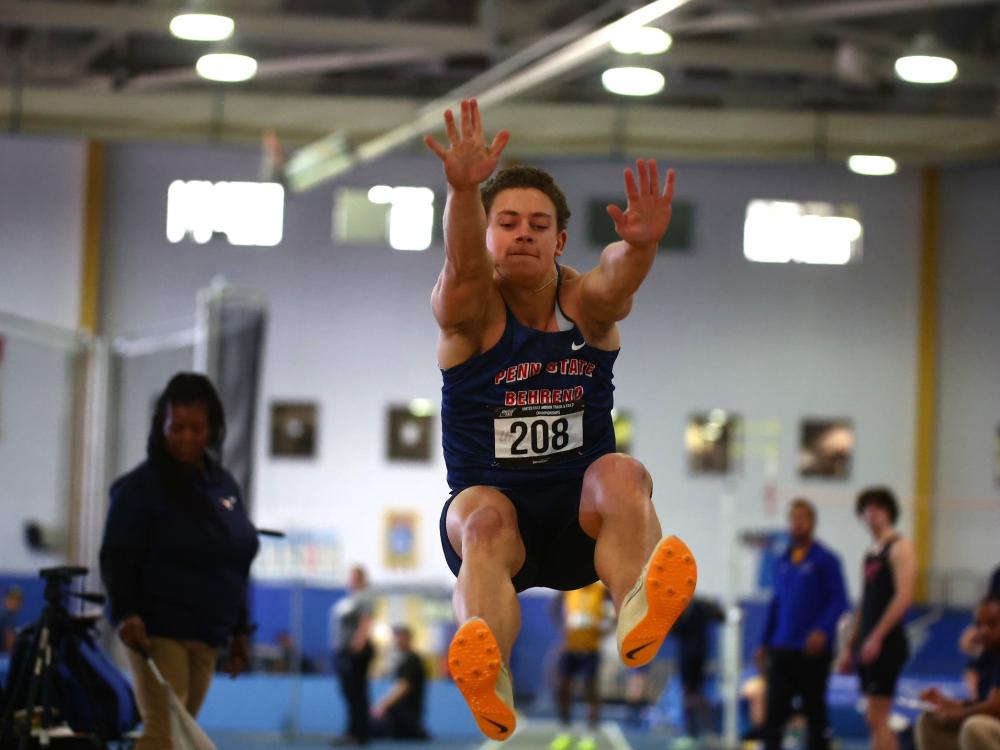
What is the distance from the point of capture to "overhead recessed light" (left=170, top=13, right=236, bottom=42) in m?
8.80

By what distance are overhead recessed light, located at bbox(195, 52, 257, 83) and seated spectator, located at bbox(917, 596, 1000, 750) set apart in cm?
620

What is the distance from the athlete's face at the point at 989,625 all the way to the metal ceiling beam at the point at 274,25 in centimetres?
737

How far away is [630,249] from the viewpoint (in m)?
3.86

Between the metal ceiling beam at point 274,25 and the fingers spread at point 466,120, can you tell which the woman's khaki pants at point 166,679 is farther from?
the metal ceiling beam at point 274,25

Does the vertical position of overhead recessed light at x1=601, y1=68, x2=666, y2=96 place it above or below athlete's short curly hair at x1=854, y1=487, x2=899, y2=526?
above

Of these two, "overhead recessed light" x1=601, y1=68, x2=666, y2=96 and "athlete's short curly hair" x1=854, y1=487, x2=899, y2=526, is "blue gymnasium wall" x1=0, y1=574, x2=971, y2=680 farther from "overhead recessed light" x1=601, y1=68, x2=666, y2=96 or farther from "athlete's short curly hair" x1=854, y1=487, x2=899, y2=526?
"athlete's short curly hair" x1=854, y1=487, x2=899, y2=526

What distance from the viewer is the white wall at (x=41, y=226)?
16469mm

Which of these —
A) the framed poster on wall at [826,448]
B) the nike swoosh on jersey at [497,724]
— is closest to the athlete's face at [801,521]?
the nike swoosh on jersey at [497,724]

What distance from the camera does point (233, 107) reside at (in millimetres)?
16484

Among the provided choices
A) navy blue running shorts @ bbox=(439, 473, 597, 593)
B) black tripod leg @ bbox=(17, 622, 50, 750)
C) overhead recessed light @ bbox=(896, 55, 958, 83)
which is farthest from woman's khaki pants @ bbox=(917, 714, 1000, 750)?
overhead recessed light @ bbox=(896, 55, 958, 83)

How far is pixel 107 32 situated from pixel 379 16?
2696 mm

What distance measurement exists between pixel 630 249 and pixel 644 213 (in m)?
0.10

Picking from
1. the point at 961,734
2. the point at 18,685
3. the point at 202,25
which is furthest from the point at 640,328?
the point at 18,685

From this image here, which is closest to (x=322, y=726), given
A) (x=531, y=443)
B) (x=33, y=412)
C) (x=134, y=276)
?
(x=33, y=412)
